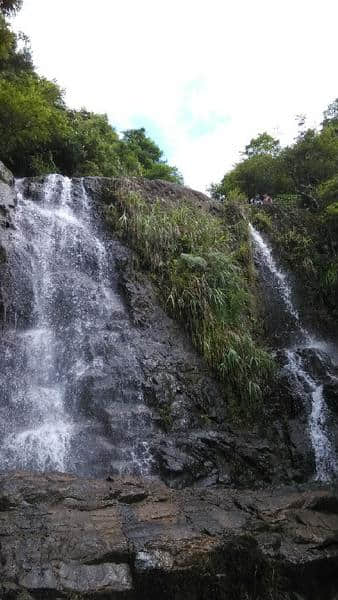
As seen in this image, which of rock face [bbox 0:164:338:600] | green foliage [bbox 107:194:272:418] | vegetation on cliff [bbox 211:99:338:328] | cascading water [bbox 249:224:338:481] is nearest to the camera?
rock face [bbox 0:164:338:600]

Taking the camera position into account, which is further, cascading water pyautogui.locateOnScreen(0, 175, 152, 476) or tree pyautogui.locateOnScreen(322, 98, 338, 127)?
tree pyautogui.locateOnScreen(322, 98, 338, 127)

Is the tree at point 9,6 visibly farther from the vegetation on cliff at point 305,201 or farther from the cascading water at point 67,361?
the vegetation on cliff at point 305,201

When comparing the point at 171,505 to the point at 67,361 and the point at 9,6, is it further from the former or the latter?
the point at 9,6

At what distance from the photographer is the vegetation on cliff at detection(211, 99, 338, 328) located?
13.9 meters

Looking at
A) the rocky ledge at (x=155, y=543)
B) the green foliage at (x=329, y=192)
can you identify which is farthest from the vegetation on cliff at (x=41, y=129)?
the rocky ledge at (x=155, y=543)

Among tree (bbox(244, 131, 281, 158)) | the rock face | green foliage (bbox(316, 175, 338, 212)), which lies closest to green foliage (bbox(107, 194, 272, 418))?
the rock face

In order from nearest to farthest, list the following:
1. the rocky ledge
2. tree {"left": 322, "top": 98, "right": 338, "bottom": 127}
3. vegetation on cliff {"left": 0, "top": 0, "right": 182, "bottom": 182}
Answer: the rocky ledge < vegetation on cliff {"left": 0, "top": 0, "right": 182, "bottom": 182} < tree {"left": 322, "top": 98, "right": 338, "bottom": 127}

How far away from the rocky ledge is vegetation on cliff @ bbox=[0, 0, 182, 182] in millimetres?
9918

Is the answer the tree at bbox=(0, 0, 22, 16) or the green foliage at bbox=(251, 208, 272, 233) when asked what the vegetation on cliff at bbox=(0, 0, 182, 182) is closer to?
the tree at bbox=(0, 0, 22, 16)

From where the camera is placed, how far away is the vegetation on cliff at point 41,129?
42.7ft

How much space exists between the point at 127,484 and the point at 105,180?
9170 mm

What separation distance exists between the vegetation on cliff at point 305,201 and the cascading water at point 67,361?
6400mm

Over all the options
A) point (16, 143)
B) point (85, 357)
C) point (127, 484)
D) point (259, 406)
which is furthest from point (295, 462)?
point (16, 143)

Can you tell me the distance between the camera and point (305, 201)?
57.1 feet
